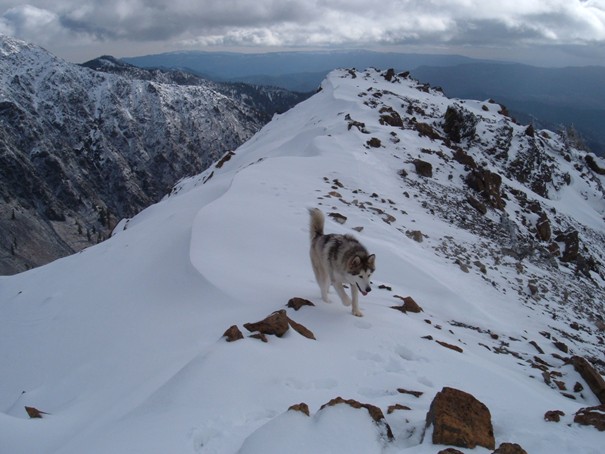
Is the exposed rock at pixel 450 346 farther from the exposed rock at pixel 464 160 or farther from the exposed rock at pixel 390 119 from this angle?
the exposed rock at pixel 390 119

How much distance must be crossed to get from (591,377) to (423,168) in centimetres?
2273

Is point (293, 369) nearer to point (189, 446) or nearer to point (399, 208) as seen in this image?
point (189, 446)

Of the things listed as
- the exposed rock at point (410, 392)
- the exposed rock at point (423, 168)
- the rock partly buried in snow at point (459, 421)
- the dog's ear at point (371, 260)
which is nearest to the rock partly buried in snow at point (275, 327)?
the dog's ear at point (371, 260)

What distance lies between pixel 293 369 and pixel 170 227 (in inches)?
453

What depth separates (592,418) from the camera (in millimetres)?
5285

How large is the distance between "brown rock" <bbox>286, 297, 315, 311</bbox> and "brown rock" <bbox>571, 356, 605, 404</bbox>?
5975 mm

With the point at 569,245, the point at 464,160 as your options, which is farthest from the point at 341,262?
the point at 464,160

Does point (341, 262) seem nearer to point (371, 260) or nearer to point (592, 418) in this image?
point (371, 260)

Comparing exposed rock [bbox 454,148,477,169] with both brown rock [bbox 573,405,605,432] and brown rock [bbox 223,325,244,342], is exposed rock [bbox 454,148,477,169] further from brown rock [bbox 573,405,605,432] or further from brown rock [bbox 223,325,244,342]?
brown rock [bbox 223,325,244,342]

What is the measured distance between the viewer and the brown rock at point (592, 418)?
5.18 m

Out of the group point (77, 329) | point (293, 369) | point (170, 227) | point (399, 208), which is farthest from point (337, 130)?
point (293, 369)

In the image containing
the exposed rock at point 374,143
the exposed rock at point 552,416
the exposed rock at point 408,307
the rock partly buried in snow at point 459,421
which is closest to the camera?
the rock partly buried in snow at point 459,421

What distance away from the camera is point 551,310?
16.1 metres

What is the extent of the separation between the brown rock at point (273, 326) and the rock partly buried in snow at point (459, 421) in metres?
3.09
